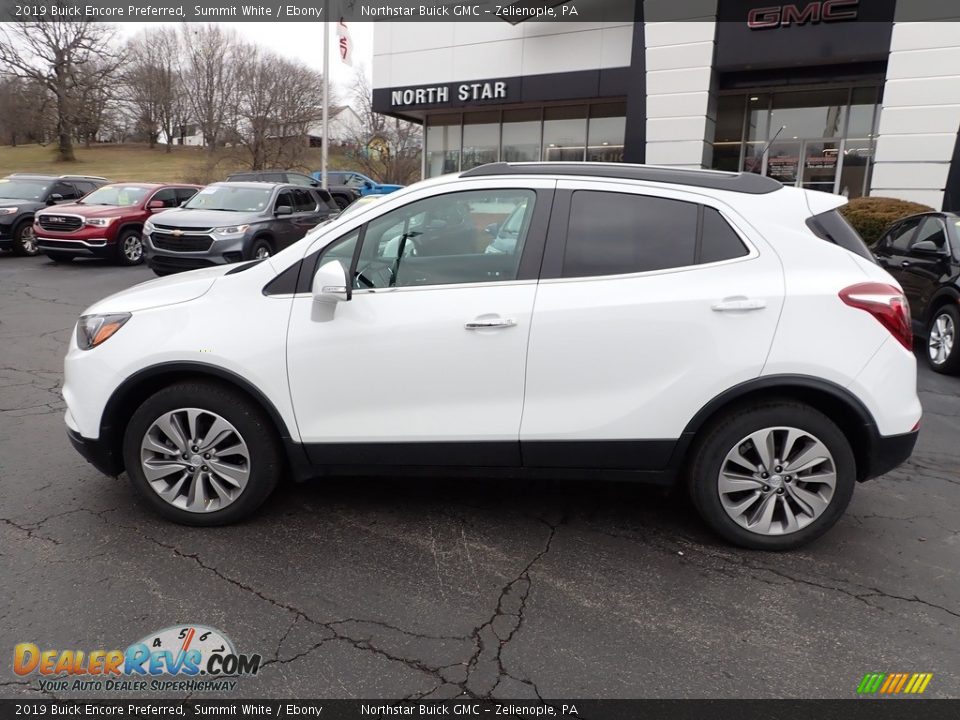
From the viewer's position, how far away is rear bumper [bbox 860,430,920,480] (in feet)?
11.1

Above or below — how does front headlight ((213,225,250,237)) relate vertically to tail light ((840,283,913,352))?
below

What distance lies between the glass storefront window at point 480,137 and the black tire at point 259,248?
11854mm

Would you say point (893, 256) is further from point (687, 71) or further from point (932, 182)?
point (687, 71)

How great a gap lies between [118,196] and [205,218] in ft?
16.2

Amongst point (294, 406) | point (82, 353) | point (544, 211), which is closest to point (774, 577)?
point (544, 211)

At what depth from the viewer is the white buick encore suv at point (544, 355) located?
10.9 feet

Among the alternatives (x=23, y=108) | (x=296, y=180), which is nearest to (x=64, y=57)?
(x=23, y=108)

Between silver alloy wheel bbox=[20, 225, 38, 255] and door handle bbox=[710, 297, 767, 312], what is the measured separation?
55.4 ft

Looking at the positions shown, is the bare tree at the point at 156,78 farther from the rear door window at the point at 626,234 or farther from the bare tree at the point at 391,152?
the rear door window at the point at 626,234

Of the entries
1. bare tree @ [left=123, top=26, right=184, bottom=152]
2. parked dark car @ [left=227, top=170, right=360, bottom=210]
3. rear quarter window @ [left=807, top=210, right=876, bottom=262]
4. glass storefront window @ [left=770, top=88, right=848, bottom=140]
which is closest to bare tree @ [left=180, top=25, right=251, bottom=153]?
bare tree @ [left=123, top=26, right=184, bottom=152]

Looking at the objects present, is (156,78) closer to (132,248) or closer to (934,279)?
(132,248)

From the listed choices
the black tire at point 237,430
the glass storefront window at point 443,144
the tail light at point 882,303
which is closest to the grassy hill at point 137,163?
the glass storefront window at point 443,144

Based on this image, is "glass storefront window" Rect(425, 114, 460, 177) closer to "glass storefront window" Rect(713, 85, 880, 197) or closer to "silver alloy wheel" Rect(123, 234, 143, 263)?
"glass storefront window" Rect(713, 85, 880, 197)

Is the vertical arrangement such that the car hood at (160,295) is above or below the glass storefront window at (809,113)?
below
